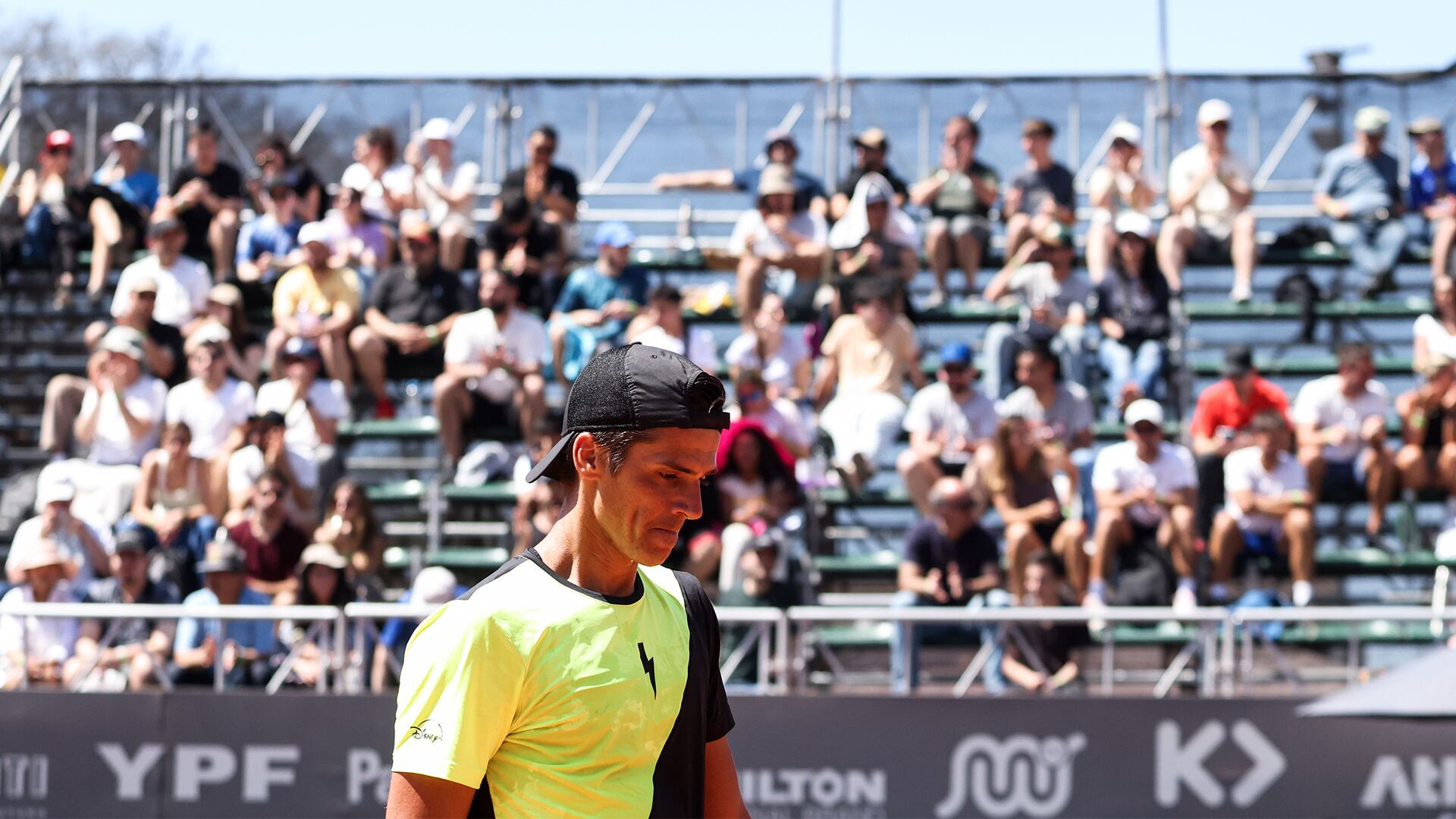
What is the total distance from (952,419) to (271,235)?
17.7 ft

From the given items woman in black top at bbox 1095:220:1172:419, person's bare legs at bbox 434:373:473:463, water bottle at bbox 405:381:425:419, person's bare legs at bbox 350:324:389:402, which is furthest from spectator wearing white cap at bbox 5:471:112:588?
woman in black top at bbox 1095:220:1172:419

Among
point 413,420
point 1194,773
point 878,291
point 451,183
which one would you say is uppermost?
point 451,183

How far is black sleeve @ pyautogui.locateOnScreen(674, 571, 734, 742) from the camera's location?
9.77 ft

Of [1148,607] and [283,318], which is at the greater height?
[283,318]

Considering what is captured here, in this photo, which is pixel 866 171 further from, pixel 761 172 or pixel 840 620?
pixel 840 620

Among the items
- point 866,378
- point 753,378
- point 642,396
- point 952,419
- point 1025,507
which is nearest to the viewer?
point 642,396

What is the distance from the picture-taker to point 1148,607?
1010 centimetres

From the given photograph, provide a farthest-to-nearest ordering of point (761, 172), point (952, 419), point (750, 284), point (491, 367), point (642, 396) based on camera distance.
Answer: point (761, 172)
point (750, 284)
point (491, 367)
point (952, 419)
point (642, 396)

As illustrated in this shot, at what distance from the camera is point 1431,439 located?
1118 centimetres

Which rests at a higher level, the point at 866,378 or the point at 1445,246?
the point at 1445,246

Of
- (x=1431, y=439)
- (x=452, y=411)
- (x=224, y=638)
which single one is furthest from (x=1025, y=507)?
(x=224, y=638)

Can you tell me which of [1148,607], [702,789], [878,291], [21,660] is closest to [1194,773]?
[1148,607]

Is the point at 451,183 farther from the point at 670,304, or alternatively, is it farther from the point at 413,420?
the point at 670,304

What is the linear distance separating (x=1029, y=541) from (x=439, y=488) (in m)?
3.79
